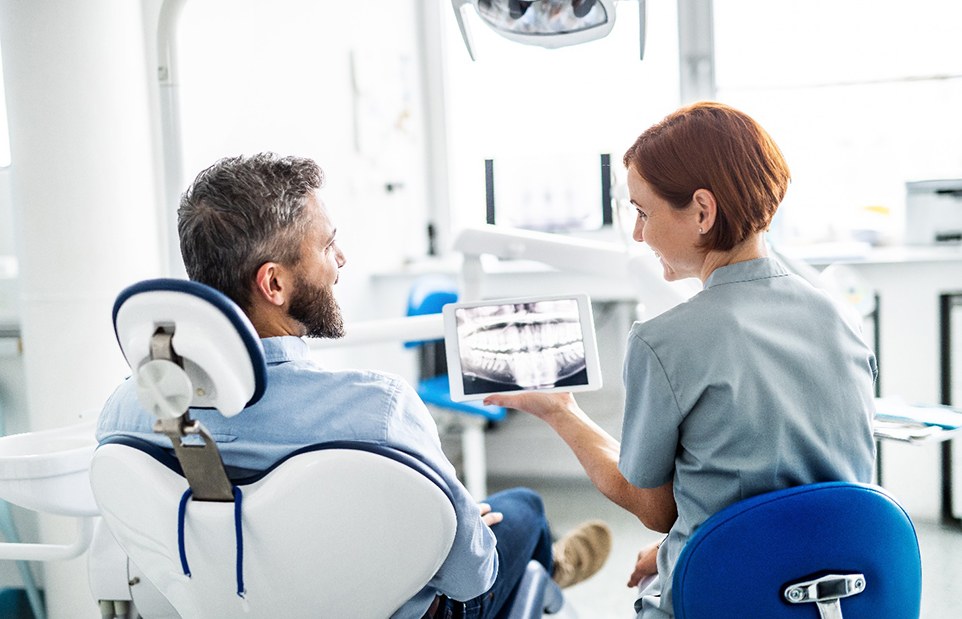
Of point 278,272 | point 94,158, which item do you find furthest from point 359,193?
point 278,272

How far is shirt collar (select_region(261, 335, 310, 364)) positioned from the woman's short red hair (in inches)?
22.0

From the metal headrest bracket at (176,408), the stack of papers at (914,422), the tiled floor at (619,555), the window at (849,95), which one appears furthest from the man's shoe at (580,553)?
the window at (849,95)

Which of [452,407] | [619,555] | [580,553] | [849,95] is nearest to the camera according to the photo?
[580,553]

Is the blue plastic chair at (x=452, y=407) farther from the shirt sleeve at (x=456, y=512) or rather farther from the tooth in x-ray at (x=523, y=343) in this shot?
the shirt sleeve at (x=456, y=512)

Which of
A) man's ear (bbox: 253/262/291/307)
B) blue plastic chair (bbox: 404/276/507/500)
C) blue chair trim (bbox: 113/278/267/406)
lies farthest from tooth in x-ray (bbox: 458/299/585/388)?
blue plastic chair (bbox: 404/276/507/500)

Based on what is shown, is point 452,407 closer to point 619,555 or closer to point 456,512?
point 619,555

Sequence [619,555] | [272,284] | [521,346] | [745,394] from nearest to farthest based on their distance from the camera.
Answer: [745,394], [272,284], [521,346], [619,555]

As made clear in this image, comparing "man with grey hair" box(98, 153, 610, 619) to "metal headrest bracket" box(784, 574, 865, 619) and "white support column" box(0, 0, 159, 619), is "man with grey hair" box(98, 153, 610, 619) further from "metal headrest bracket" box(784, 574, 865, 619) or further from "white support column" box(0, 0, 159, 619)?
"white support column" box(0, 0, 159, 619)

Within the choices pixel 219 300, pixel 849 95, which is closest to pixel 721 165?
pixel 219 300

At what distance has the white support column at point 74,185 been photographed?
192 cm

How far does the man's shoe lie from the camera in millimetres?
2250

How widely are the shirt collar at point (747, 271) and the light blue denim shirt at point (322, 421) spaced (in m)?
0.45

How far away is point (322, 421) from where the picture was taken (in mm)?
1194

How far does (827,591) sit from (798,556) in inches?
2.6
